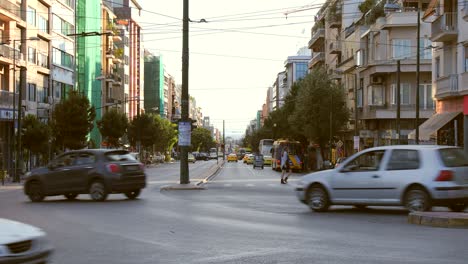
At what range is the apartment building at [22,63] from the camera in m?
49.1

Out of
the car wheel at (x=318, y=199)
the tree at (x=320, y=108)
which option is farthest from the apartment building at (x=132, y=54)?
the car wheel at (x=318, y=199)

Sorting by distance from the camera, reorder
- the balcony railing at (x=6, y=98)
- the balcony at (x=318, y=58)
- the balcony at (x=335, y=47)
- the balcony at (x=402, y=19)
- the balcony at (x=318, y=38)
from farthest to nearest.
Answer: the balcony at (x=318, y=58) → the balcony at (x=318, y=38) → the balcony at (x=335, y=47) → the balcony at (x=402, y=19) → the balcony railing at (x=6, y=98)

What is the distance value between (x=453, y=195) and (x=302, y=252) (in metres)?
6.56

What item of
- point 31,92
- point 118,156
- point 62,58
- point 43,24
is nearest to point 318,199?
point 118,156

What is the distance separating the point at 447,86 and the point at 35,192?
23149 mm

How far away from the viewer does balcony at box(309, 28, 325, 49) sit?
84.9 metres

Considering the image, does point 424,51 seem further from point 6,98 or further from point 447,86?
point 6,98

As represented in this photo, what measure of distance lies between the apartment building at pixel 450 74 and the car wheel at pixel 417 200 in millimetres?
19085

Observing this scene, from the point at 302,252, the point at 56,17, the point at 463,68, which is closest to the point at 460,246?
the point at 302,252

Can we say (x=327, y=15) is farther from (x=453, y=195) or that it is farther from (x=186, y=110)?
(x=453, y=195)

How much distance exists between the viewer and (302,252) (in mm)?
10086

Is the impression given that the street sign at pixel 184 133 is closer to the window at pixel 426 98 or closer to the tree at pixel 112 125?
the window at pixel 426 98

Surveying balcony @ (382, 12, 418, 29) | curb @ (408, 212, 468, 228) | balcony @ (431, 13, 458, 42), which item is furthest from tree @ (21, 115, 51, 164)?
curb @ (408, 212, 468, 228)

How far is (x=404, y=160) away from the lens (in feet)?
52.5
